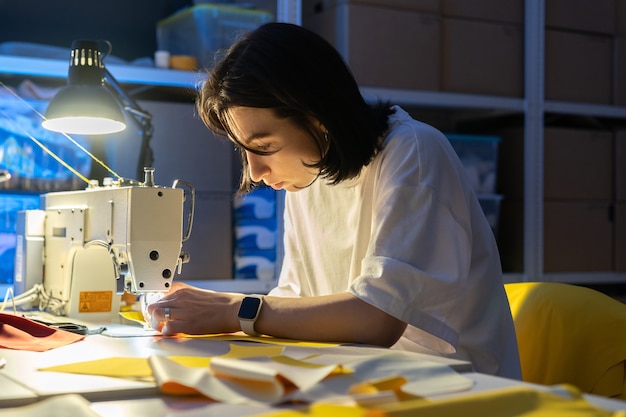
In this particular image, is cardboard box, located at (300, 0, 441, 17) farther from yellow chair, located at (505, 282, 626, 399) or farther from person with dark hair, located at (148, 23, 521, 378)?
yellow chair, located at (505, 282, 626, 399)

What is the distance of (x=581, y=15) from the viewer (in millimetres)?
2902

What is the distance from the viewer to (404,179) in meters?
1.28

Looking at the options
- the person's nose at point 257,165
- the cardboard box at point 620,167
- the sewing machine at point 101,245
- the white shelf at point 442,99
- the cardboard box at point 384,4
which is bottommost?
the sewing machine at point 101,245

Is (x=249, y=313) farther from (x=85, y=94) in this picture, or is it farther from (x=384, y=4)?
(x=384, y=4)

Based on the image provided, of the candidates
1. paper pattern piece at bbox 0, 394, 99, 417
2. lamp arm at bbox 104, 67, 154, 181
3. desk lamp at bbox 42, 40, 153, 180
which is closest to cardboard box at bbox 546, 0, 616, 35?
lamp arm at bbox 104, 67, 154, 181

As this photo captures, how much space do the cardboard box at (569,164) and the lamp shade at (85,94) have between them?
164 centimetres

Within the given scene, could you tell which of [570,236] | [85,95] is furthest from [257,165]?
[570,236]

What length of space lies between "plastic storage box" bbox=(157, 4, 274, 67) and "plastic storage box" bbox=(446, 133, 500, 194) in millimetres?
770

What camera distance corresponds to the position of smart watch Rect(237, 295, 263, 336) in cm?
121

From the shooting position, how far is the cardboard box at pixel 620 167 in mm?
2908

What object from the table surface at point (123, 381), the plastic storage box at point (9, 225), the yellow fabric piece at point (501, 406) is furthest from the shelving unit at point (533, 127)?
the yellow fabric piece at point (501, 406)

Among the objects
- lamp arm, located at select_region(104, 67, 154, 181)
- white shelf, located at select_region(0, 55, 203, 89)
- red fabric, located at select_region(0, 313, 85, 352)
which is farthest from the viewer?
white shelf, located at select_region(0, 55, 203, 89)

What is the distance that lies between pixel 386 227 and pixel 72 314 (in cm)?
66

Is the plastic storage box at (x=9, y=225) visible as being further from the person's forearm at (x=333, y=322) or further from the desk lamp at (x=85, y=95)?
the person's forearm at (x=333, y=322)
